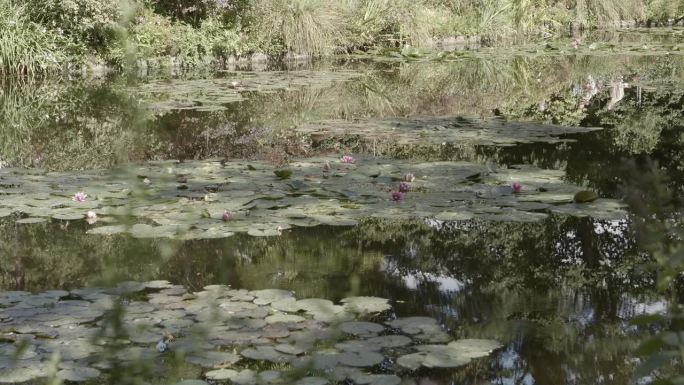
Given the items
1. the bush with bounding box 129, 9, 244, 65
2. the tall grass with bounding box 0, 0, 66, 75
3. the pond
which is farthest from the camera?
the bush with bounding box 129, 9, 244, 65

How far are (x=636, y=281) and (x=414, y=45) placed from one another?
13.1m

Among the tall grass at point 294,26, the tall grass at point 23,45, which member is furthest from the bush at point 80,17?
the tall grass at point 294,26

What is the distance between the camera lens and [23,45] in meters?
12.1

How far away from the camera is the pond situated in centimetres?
308

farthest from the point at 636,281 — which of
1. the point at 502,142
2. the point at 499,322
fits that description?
Result: the point at 502,142

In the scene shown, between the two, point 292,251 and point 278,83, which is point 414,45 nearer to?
point 278,83

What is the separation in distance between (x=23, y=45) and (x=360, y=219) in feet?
29.0

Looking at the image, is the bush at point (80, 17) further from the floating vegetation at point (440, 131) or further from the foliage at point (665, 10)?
the foliage at point (665, 10)

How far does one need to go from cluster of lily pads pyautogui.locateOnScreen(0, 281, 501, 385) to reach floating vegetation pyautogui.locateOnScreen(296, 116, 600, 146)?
3.77 meters

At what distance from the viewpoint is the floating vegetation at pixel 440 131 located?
7074mm

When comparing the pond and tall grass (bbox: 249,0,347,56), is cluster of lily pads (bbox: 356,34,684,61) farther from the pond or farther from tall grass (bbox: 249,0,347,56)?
the pond

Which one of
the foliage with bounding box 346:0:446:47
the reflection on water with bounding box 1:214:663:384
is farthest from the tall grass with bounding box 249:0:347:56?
the reflection on water with bounding box 1:214:663:384

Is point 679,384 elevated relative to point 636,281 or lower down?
elevated

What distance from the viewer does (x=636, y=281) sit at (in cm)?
383
